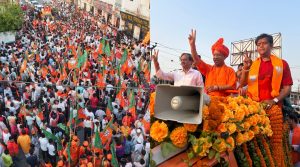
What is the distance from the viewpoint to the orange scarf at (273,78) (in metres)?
2.97

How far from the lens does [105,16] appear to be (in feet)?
6.23

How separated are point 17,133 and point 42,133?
0.11 meters

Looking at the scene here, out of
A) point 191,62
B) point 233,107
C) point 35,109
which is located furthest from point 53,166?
point 191,62

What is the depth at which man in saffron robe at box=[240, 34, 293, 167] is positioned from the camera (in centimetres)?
287

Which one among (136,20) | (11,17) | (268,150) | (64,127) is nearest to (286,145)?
(268,150)

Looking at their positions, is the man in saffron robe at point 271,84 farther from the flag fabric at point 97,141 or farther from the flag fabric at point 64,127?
the flag fabric at point 64,127

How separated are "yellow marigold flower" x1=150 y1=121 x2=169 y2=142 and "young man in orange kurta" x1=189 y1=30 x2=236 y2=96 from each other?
3.01 ft

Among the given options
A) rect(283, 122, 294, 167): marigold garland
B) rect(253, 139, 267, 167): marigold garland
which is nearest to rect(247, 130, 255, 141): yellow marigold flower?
rect(253, 139, 267, 167): marigold garland

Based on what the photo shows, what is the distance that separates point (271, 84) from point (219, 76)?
16.9 inches

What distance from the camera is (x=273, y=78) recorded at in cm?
299

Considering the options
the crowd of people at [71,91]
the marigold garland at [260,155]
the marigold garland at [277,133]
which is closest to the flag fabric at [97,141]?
the crowd of people at [71,91]

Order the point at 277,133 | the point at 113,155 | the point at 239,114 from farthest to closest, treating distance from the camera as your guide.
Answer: the point at 277,133 < the point at 239,114 < the point at 113,155

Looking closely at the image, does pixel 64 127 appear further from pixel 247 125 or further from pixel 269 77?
pixel 269 77

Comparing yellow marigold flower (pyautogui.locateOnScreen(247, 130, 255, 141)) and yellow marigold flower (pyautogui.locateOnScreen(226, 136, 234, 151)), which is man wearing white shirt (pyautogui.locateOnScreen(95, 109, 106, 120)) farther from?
yellow marigold flower (pyautogui.locateOnScreen(247, 130, 255, 141))
